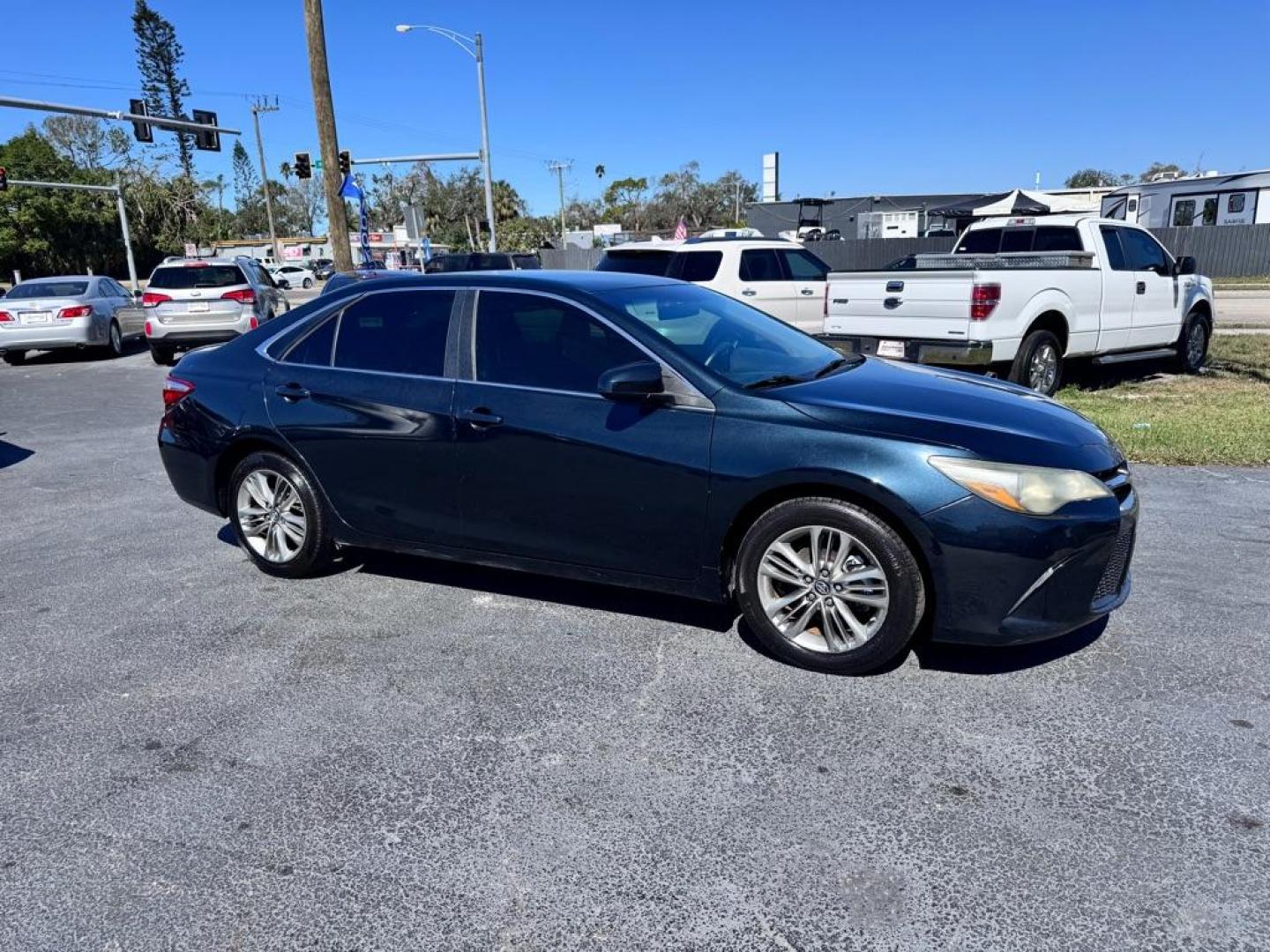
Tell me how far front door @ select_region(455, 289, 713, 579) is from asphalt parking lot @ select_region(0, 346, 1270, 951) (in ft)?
1.59

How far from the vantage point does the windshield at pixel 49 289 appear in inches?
647

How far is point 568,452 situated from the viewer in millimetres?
4203

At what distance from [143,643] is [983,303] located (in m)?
7.47

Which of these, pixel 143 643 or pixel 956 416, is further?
pixel 143 643

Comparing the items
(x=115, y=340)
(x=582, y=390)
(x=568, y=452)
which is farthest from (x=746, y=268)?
(x=115, y=340)

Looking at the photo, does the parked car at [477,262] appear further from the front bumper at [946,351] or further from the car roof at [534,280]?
the car roof at [534,280]

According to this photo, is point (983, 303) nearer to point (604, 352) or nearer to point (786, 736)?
point (604, 352)

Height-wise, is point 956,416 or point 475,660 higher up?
point 956,416

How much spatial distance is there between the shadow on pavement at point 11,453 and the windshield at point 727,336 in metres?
6.93

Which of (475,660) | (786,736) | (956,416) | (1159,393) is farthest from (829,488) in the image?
(1159,393)

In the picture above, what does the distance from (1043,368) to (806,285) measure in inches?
172

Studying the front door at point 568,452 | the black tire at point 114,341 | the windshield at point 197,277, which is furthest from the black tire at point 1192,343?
the black tire at point 114,341

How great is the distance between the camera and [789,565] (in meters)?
3.88

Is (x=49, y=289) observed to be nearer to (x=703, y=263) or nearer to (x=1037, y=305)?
(x=703, y=263)
